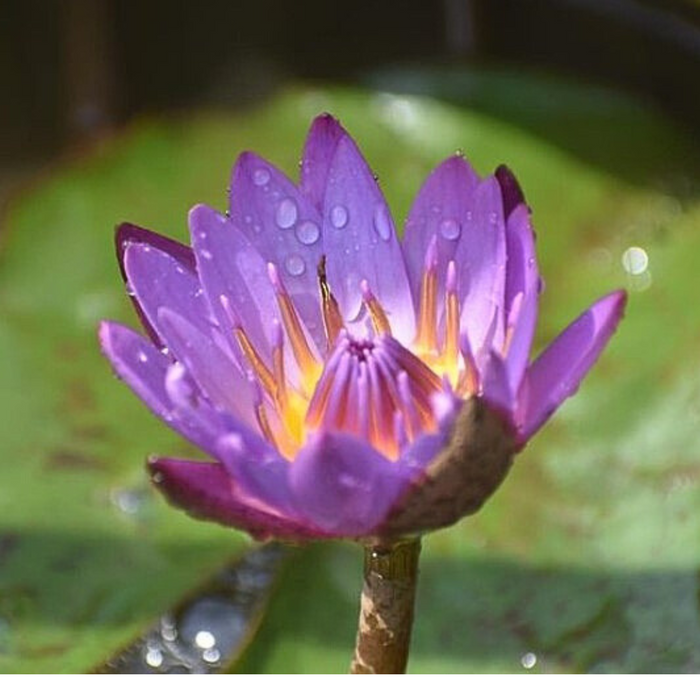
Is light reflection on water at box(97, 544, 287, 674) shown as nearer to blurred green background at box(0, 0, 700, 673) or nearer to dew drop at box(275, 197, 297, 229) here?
blurred green background at box(0, 0, 700, 673)

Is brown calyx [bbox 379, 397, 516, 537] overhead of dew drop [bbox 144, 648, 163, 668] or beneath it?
overhead

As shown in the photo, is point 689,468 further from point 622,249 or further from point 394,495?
point 394,495

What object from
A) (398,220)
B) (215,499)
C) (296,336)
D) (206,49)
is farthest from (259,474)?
(206,49)

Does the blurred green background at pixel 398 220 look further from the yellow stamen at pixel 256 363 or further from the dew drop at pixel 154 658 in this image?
the yellow stamen at pixel 256 363

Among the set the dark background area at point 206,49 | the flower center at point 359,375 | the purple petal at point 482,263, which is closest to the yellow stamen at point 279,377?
the flower center at point 359,375

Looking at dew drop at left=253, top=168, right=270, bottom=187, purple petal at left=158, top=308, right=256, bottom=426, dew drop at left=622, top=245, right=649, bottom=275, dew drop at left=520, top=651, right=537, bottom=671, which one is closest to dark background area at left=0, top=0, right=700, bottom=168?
dew drop at left=622, top=245, right=649, bottom=275
